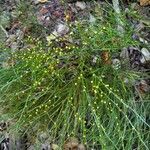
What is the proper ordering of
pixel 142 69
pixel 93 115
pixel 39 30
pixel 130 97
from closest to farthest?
pixel 93 115
pixel 130 97
pixel 142 69
pixel 39 30

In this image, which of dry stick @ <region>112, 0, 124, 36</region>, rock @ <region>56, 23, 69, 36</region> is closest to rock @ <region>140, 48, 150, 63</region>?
dry stick @ <region>112, 0, 124, 36</region>

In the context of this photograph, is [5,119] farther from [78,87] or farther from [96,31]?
[96,31]

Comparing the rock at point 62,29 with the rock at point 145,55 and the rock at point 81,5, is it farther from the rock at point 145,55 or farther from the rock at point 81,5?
the rock at point 145,55

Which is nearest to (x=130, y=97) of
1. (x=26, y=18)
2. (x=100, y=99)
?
(x=100, y=99)

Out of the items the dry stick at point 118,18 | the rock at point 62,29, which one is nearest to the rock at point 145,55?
the dry stick at point 118,18

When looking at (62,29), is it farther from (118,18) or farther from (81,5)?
(118,18)

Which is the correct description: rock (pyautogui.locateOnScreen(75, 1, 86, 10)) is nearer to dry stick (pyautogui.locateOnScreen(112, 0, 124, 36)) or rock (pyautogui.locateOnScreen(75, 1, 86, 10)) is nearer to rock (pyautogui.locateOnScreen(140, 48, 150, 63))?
dry stick (pyautogui.locateOnScreen(112, 0, 124, 36))

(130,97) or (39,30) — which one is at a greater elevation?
(39,30)

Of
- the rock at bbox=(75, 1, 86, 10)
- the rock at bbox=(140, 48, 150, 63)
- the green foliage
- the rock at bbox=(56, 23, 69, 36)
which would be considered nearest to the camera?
the green foliage
